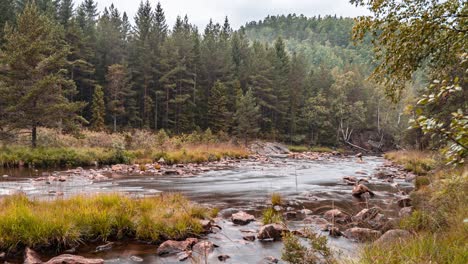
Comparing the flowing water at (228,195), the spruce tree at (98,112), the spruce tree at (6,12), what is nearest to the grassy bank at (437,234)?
the flowing water at (228,195)

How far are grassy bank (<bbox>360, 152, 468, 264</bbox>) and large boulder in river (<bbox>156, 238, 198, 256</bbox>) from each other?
3.36 metres

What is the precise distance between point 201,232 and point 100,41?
171ft

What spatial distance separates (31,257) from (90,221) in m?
1.36

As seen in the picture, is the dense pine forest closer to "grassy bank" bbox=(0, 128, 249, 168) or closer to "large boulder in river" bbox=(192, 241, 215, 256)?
"grassy bank" bbox=(0, 128, 249, 168)

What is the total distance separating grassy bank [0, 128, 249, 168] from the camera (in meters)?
21.2

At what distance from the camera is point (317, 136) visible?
207 ft

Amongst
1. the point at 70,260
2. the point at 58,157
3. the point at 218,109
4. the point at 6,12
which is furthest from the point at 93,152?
the point at 6,12

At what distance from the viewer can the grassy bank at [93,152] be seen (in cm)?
2117

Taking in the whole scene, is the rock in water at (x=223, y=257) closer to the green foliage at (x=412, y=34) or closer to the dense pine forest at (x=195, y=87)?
the green foliage at (x=412, y=34)

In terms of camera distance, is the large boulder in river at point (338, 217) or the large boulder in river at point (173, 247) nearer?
the large boulder in river at point (173, 247)

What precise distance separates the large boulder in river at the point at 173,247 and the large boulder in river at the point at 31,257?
79.2 inches

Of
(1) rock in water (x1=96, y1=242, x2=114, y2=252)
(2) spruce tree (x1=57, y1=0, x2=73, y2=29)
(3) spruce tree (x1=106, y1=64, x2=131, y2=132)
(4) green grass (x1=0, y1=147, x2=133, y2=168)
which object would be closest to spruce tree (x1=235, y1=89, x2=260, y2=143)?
(3) spruce tree (x1=106, y1=64, x2=131, y2=132)

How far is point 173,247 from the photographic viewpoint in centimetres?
678

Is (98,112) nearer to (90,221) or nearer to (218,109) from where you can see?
(218,109)
